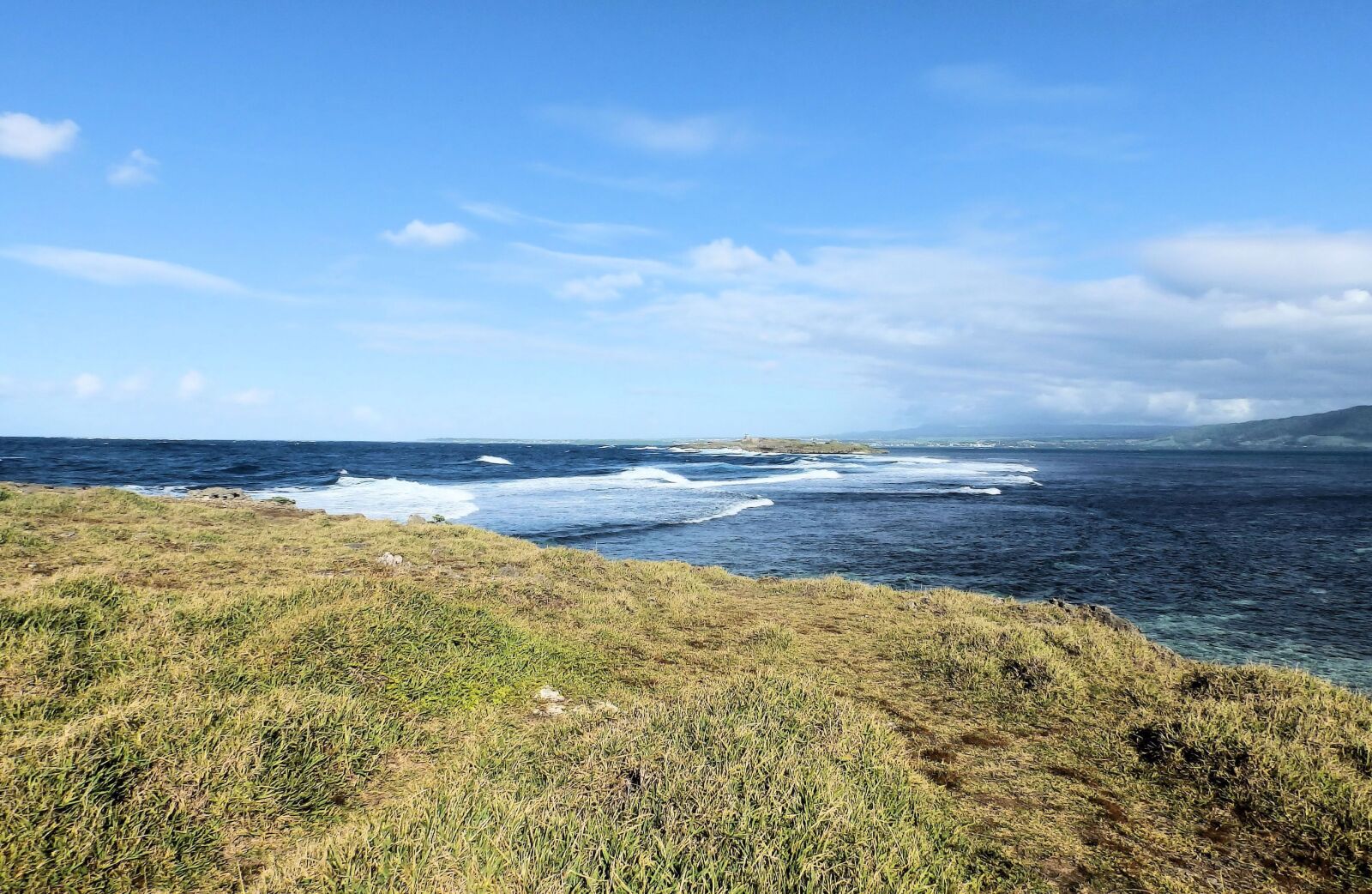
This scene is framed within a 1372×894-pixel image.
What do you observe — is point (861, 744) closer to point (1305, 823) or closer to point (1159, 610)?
point (1305, 823)

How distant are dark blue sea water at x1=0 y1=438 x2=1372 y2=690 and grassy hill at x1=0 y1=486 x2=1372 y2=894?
978 cm

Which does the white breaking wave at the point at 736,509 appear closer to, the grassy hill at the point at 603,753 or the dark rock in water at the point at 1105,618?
the dark rock in water at the point at 1105,618

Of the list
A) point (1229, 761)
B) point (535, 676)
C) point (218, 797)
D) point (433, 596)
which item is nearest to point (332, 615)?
point (433, 596)

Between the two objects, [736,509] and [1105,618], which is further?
[736,509]

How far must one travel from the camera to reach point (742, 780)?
4.81m

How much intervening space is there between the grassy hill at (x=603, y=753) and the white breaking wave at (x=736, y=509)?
2341 cm

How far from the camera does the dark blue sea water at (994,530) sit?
18.2m

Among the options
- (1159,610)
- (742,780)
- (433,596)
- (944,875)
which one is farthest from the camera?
(1159,610)

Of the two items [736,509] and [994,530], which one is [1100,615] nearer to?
[994,530]

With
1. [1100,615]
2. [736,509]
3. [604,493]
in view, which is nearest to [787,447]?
[604,493]

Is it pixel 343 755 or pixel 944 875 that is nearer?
pixel 944 875

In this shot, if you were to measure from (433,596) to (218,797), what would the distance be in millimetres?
5155

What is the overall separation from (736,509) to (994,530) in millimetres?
14847

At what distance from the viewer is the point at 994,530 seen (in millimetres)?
33031
